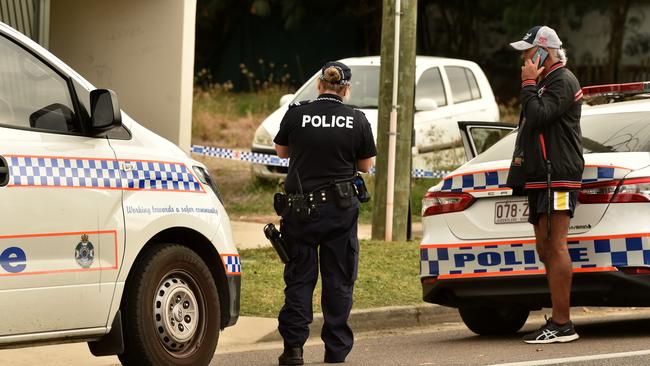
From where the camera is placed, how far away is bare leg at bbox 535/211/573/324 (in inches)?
335

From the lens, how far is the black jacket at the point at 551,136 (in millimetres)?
8547

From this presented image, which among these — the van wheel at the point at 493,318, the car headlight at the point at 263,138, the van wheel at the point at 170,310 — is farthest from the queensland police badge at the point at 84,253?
the car headlight at the point at 263,138

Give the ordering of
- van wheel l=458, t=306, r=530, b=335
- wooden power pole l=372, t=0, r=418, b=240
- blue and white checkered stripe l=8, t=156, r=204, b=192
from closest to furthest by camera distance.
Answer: blue and white checkered stripe l=8, t=156, r=204, b=192 < van wheel l=458, t=306, r=530, b=335 < wooden power pole l=372, t=0, r=418, b=240

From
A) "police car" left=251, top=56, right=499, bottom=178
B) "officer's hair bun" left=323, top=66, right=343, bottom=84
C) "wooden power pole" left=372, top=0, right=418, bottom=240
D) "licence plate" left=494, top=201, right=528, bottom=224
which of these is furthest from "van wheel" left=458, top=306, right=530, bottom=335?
"police car" left=251, top=56, right=499, bottom=178

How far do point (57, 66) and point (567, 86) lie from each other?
3.11 metres

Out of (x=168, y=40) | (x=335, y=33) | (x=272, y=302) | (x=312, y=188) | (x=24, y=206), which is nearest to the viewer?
(x=24, y=206)

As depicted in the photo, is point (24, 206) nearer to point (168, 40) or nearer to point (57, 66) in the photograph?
point (57, 66)

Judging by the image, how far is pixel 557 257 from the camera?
8508 mm

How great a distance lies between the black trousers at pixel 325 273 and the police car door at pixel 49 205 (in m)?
1.38

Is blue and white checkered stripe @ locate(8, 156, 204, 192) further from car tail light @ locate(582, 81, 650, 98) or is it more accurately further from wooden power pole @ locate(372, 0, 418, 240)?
wooden power pole @ locate(372, 0, 418, 240)

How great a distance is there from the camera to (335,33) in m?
30.8

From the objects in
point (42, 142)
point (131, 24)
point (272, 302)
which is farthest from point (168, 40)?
point (42, 142)

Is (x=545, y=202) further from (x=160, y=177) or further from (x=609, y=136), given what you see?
(x=160, y=177)

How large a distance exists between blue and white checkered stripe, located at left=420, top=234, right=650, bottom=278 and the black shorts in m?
0.22
